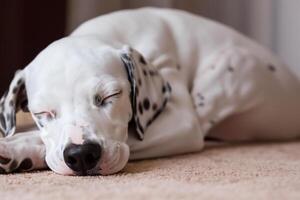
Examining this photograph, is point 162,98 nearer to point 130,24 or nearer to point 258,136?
point 130,24

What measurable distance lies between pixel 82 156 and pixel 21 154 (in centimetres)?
19

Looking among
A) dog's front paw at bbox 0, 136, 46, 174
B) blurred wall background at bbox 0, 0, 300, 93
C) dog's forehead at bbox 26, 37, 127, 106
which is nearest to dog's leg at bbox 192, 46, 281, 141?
dog's forehead at bbox 26, 37, 127, 106

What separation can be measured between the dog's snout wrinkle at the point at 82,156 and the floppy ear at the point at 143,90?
1.05ft

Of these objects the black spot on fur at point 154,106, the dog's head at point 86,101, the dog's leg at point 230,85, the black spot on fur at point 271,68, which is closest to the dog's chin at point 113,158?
the dog's head at point 86,101

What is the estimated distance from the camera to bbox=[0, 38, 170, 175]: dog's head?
4.89 feet

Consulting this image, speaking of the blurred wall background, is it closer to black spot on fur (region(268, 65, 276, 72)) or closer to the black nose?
black spot on fur (region(268, 65, 276, 72))

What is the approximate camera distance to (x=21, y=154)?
5.10 ft

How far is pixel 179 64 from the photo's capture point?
7.51ft

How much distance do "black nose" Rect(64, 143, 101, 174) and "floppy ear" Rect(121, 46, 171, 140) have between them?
1.05 feet

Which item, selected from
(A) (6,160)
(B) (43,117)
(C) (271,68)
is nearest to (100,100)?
(B) (43,117)

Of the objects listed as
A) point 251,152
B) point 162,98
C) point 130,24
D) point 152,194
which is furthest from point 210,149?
point 152,194

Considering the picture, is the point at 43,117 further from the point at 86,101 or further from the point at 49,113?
the point at 86,101

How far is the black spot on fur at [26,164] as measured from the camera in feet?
5.10

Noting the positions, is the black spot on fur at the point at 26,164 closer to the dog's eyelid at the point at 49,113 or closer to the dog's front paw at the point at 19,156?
the dog's front paw at the point at 19,156
